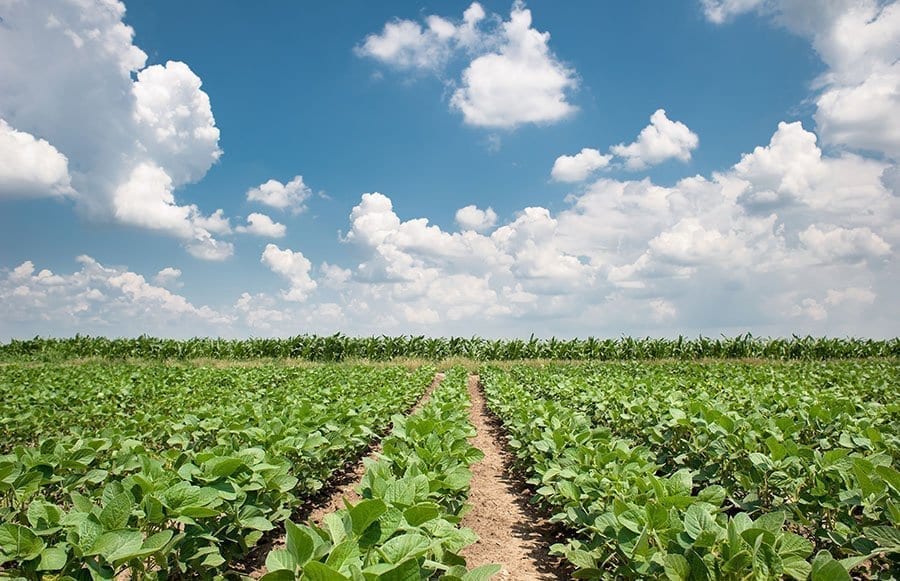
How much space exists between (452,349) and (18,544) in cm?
3374

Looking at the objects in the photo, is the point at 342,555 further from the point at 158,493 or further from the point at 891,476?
the point at 891,476

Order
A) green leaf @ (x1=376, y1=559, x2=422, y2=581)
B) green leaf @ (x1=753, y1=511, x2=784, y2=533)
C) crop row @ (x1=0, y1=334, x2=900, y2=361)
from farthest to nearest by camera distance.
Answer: crop row @ (x1=0, y1=334, x2=900, y2=361) → green leaf @ (x1=753, y1=511, x2=784, y2=533) → green leaf @ (x1=376, y1=559, x2=422, y2=581)

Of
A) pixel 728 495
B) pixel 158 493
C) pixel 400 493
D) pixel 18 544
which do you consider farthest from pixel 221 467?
pixel 728 495

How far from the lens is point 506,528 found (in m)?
6.32

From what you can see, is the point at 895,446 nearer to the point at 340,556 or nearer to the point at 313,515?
the point at 340,556

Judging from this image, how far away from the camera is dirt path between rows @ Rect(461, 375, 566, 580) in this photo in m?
5.19

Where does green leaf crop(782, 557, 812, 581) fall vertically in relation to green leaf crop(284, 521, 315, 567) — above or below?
below

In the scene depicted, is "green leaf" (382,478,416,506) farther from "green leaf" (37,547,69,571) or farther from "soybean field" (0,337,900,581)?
"green leaf" (37,547,69,571)

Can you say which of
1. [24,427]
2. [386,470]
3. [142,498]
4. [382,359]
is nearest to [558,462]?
[386,470]

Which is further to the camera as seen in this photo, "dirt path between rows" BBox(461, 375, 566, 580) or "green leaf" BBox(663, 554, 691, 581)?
"dirt path between rows" BBox(461, 375, 566, 580)

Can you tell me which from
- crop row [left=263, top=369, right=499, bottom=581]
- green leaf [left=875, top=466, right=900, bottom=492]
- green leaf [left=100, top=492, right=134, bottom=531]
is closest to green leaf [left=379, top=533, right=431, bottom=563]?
crop row [left=263, top=369, right=499, bottom=581]

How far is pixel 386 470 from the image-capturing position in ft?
11.4

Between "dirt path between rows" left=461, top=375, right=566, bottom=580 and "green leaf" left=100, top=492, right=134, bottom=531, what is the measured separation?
10.9 ft

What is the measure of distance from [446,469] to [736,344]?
116ft
